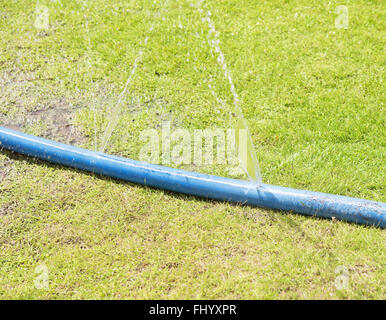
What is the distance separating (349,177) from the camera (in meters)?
3.70

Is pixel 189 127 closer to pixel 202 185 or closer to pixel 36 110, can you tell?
pixel 202 185

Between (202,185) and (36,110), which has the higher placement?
(202,185)

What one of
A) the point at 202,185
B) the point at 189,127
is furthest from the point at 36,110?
the point at 202,185

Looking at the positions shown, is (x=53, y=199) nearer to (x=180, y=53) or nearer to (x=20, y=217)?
(x=20, y=217)

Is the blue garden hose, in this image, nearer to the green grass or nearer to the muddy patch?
the green grass

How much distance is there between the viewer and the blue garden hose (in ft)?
10.8

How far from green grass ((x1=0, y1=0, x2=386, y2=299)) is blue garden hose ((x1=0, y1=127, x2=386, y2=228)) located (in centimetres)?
9

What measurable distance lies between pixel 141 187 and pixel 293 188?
4.18ft

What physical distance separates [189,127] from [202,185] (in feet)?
3.01

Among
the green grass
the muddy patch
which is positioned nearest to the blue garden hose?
the green grass

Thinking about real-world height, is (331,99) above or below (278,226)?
above

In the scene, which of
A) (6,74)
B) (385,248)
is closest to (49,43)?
(6,74)

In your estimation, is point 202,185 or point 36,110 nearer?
point 202,185

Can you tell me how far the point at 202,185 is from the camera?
3.51m
